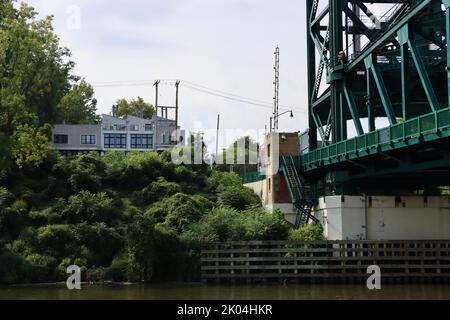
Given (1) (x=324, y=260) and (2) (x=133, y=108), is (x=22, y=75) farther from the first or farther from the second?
(2) (x=133, y=108)

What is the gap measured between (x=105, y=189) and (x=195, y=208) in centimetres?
861

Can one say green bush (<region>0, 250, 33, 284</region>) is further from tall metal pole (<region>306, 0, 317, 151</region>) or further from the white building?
the white building

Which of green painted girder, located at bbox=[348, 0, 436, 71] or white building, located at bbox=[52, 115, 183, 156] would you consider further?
white building, located at bbox=[52, 115, 183, 156]

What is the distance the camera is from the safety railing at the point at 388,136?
102ft

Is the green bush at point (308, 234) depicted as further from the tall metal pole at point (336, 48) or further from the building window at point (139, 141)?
the building window at point (139, 141)

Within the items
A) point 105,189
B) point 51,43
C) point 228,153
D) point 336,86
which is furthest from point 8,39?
point 228,153

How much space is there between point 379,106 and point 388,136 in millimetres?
23652

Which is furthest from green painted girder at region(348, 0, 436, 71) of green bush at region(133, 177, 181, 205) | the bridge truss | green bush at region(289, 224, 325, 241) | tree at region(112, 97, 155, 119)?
tree at region(112, 97, 155, 119)

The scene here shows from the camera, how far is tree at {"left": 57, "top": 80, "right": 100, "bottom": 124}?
98.0 meters

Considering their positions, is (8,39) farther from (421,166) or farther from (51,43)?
(421,166)

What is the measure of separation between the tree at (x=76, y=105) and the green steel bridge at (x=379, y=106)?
45.3m

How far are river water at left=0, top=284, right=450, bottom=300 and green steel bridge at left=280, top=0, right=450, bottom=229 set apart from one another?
6.63 metres

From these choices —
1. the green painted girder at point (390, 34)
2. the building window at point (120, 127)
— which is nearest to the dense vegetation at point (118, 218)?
the green painted girder at point (390, 34)

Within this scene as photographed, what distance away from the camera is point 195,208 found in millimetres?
47000
